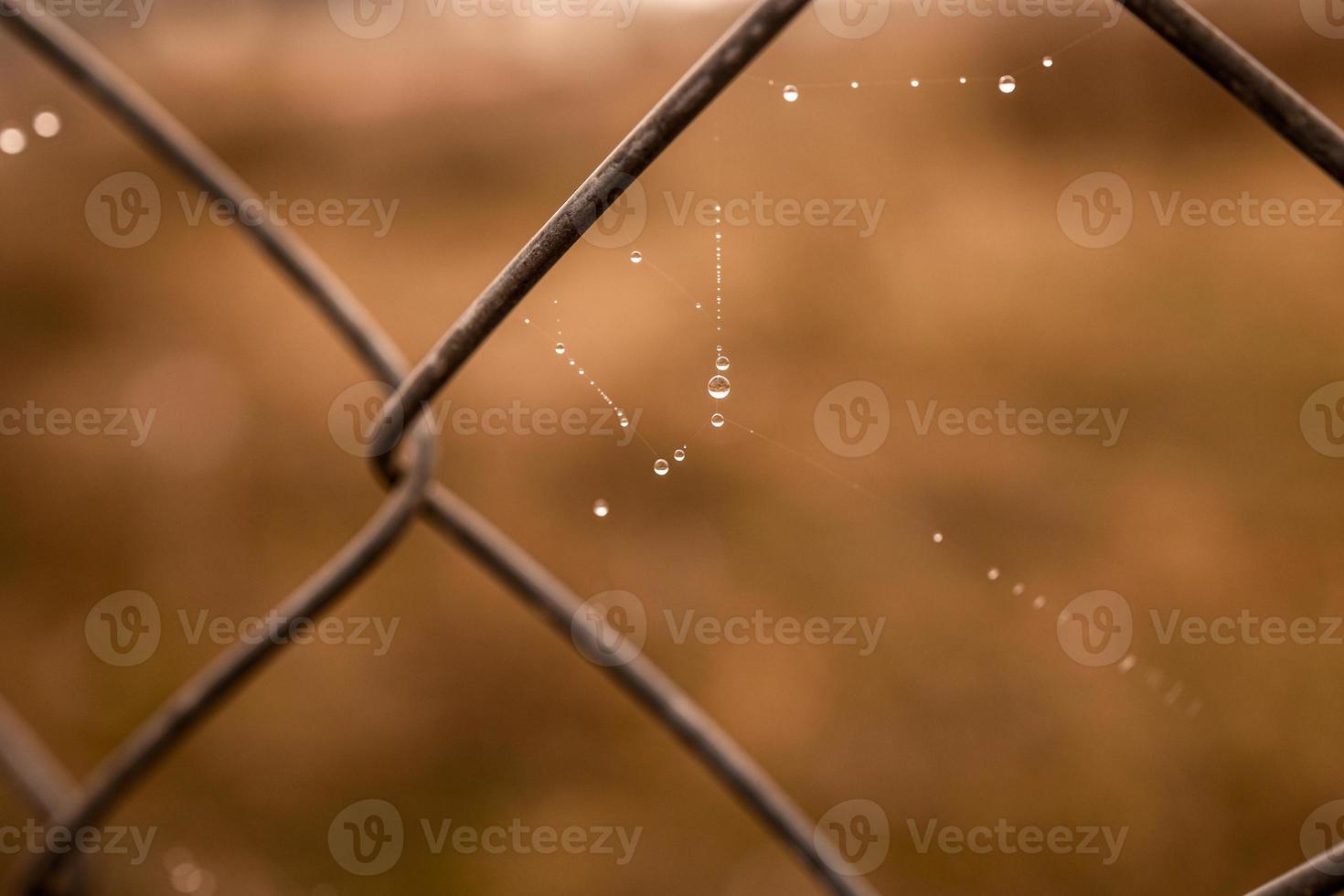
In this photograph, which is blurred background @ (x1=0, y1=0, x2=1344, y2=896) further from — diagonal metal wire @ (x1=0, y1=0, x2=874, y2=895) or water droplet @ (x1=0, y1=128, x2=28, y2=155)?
diagonal metal wire @ (x1=0, y1=0, x2=874, y2=895)

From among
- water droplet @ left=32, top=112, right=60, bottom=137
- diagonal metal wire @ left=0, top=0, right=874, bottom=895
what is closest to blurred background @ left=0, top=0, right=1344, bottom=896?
water droplet @ left=32, top=112, right=60, bottom=137

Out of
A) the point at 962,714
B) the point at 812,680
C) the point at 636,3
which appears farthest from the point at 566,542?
the point at 636,3

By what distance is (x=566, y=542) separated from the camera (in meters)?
2.05

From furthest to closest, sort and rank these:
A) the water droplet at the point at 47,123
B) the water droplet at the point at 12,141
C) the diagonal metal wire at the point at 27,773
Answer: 1. the water droplet at the point at 47,123
2. the water droplet at the point at 12,141
3. the diagonal metal wire at the point at 27,773

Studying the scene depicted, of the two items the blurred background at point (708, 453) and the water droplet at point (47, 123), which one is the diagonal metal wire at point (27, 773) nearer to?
the blurred background at point (708, 453)

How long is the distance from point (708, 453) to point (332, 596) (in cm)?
175

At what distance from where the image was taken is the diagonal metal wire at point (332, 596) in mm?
449

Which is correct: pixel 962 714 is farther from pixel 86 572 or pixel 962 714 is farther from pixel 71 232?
pixel 71 232

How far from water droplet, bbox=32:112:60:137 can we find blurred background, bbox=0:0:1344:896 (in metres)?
0.05

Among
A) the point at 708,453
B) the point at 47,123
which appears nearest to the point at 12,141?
the point at 708,453

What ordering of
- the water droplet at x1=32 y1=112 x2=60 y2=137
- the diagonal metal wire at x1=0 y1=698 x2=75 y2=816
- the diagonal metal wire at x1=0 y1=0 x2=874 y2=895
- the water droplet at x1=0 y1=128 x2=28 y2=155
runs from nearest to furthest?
the diagonal metal wire at x1=0 y1=0 x2=874 y2=895 → the diagonal metal wire at x1=0 y1=698 x2=75 y2=816 → the water droplet at x1=0 y1=128 x2=28 y2=155 → the water droplet at x1=32 y1=112 x2=60 y2=137

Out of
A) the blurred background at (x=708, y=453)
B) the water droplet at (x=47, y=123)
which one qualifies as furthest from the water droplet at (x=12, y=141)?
the water droplet at (x=47, y=123)

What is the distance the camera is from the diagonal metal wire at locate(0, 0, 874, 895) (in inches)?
17.7

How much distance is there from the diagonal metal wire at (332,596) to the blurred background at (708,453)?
3.34ft
